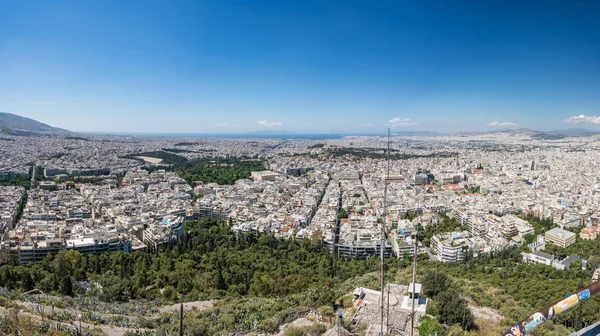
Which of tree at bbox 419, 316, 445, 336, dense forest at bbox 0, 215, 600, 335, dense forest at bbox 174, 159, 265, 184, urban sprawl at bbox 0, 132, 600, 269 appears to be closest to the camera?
tree at bbox 419, 316, 445, 336

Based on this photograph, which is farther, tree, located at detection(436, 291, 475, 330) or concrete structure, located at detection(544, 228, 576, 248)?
concrete structure, located at detection(544, 228, 576, 248)

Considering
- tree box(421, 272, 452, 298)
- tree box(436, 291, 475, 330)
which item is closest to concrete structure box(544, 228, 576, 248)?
tree box(421, 272, 452, 298)

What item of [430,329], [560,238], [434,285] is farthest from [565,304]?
[560,238]

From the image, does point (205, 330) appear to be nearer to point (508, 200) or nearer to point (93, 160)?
point (508, 200)

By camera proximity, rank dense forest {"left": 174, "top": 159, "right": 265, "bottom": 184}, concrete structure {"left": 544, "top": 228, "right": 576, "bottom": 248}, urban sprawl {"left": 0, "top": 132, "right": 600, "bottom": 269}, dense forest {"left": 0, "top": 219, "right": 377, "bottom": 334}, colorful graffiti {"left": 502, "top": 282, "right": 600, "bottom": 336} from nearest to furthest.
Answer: colorful graffiti {"left": 502, "top": 282, "right": 600, "bottom": 336} → dense forest {"left": 0, "top": 219, "right": 377, "bottom": 334} → urban sprawl {"left": 0, "top": 132, "right": 600, "bottom": 269} → concrete structure {"left": 544, "top": 228, "right": 576, "bottom": 248} → dense forest {"left": 174, "top": 159, "right": 265, "bottom": 184}

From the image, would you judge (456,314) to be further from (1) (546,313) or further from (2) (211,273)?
(2) (211,273)

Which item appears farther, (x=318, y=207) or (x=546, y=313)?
(x=318, y=207)

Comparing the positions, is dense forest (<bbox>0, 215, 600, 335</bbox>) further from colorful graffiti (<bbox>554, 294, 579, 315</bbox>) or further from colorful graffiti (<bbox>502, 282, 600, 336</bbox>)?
colorful graffiti (<bbox>554, 294, 579, 315</bbox>)

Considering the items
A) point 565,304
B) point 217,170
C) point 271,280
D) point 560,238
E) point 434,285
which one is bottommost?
point 560,238
